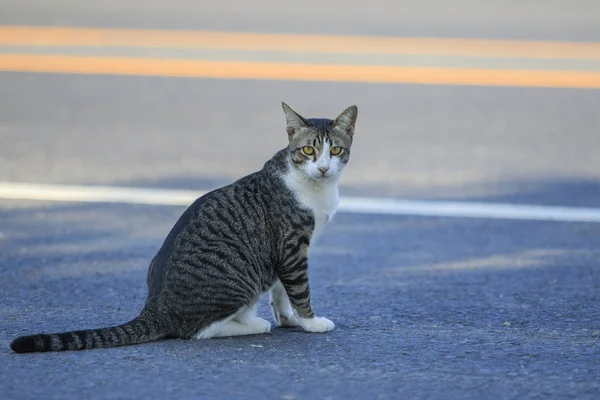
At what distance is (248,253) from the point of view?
16.8 ft

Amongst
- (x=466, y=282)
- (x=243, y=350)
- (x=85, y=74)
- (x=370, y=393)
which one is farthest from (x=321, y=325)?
(x=85, y=74)

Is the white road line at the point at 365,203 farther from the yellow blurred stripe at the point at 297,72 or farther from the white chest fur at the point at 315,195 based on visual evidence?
the yellow blurred stripe at the point at 297,72

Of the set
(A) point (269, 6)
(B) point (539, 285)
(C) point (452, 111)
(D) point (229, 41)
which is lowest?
(B) point (539, 285)

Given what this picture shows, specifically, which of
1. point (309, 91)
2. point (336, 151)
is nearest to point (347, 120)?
point (336, 151)

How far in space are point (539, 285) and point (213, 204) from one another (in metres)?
2.19

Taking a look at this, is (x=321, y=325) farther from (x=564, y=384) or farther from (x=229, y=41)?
(x=229, y=41)

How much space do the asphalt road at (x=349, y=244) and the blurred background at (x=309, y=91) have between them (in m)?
0.05

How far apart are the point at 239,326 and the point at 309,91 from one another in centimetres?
791

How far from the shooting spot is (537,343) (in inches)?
197

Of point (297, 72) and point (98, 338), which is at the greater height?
point (297, 72)

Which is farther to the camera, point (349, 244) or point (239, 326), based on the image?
point (349, 244)

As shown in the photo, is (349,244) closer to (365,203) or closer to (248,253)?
(365,203)

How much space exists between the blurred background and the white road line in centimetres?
22

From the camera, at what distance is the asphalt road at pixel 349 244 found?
446 cm
